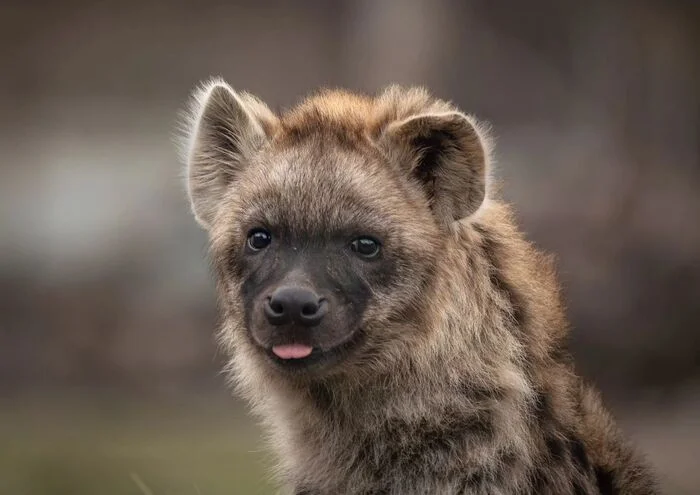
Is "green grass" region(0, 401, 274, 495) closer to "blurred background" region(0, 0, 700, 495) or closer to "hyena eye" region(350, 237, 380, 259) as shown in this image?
"blurred background" region(0, 0, 700, 495)

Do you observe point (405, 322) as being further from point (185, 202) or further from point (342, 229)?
point (185, 202)

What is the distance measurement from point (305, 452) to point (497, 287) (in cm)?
116

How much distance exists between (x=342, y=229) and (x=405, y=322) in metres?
0.51

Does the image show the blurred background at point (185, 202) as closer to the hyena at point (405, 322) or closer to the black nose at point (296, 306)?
the hyena at point (405, 322)

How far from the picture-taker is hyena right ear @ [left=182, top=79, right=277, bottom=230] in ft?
20.8

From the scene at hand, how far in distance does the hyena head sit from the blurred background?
13.9 feet

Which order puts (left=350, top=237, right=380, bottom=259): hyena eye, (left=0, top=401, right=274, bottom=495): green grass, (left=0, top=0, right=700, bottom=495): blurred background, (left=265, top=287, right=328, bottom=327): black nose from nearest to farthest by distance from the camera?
(left=265, top=287, right=328, bottom=327): black nose
(left=350, top=237, right=380, bottom=259): hyena eye
(left=0, top=401, right=274, bottom=495): green grass
(left=0, top=0, right=700, bottom=495): blurred background

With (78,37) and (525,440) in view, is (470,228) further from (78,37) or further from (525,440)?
(78,37)

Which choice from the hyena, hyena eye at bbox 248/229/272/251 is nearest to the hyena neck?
the hyena

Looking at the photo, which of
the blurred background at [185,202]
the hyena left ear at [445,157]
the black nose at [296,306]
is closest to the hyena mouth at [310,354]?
the black nose at [296,306]

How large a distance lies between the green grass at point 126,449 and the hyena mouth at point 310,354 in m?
2.77

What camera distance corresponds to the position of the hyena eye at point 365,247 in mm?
5777

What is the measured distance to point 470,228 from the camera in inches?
235

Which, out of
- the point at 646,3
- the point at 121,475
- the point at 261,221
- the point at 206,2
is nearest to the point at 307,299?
the point at 261,221
